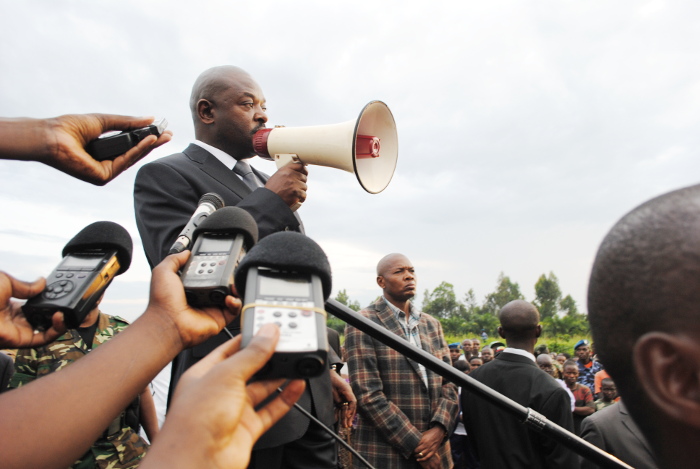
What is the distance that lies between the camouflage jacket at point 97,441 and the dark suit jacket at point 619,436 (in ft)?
7.92

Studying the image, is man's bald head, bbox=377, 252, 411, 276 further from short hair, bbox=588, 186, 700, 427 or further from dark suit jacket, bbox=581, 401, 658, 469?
short hair, bbox=588, 186, 700, 427

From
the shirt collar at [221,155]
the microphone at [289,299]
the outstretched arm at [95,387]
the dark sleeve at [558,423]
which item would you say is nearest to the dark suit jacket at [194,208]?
the shirt collar at [221,155]

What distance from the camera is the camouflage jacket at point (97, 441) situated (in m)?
2.58

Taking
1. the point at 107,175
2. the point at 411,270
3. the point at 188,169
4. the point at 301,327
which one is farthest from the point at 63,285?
the point at 411,270

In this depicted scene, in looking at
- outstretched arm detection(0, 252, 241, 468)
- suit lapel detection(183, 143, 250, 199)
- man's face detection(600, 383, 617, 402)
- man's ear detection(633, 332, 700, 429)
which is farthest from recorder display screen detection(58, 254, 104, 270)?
man's face detection(600, 383, 617, 402)

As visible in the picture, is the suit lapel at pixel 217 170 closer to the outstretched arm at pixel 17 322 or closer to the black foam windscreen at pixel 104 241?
the black foam windscreen at pixel 104 241

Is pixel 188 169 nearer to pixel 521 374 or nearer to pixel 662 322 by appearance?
pixel 662 322

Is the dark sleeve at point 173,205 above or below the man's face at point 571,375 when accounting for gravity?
above

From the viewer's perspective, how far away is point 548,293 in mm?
76750

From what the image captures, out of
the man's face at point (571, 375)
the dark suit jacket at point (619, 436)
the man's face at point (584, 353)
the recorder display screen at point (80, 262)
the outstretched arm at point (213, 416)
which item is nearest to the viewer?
the outstretched arm at point (213, 416)

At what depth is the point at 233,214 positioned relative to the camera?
126 centimetres

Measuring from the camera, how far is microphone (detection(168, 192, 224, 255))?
1.30 metres

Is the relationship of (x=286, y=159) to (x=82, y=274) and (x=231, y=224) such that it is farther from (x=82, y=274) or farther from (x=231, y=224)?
(x=82, y=274)

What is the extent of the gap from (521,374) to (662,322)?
3086 millimetres
